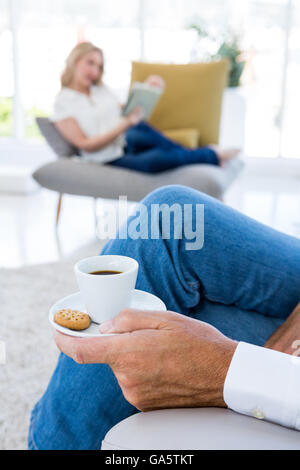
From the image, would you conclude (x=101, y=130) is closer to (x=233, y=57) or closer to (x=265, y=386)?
(x=233, y=57)

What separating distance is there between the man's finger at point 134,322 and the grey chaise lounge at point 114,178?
191 cm

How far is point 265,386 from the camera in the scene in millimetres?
573

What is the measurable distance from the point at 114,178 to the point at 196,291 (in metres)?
1.83

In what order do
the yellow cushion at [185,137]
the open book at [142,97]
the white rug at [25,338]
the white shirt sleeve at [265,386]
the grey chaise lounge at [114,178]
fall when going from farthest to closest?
the yellow cushion at [185,137]
the open book at [142,97]
the grey chaise lounge at [114,178]
the white rug at [25,338]
the white shirt sleeve at [265,386]

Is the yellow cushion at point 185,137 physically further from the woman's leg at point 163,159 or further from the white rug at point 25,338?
the white rug at point 25,338

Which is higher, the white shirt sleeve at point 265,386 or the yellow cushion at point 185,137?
the yellow cushion at point 185,137

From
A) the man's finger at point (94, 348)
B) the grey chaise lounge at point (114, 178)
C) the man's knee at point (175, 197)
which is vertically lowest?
the grey chaise lounge at point (114, 178)

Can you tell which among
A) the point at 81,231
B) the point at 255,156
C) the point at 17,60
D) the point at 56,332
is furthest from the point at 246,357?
the point at 17,60

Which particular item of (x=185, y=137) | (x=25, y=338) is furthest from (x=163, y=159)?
(x=25, y=338)

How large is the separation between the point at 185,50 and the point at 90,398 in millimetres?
4574

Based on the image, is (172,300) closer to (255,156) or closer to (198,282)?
(198,282)

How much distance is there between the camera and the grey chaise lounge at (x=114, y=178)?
8.34 feet

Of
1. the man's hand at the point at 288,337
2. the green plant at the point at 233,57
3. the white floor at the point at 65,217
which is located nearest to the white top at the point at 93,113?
the white floor at the point at 65,217

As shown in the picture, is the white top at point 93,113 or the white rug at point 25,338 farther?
the white top at point 93,113
